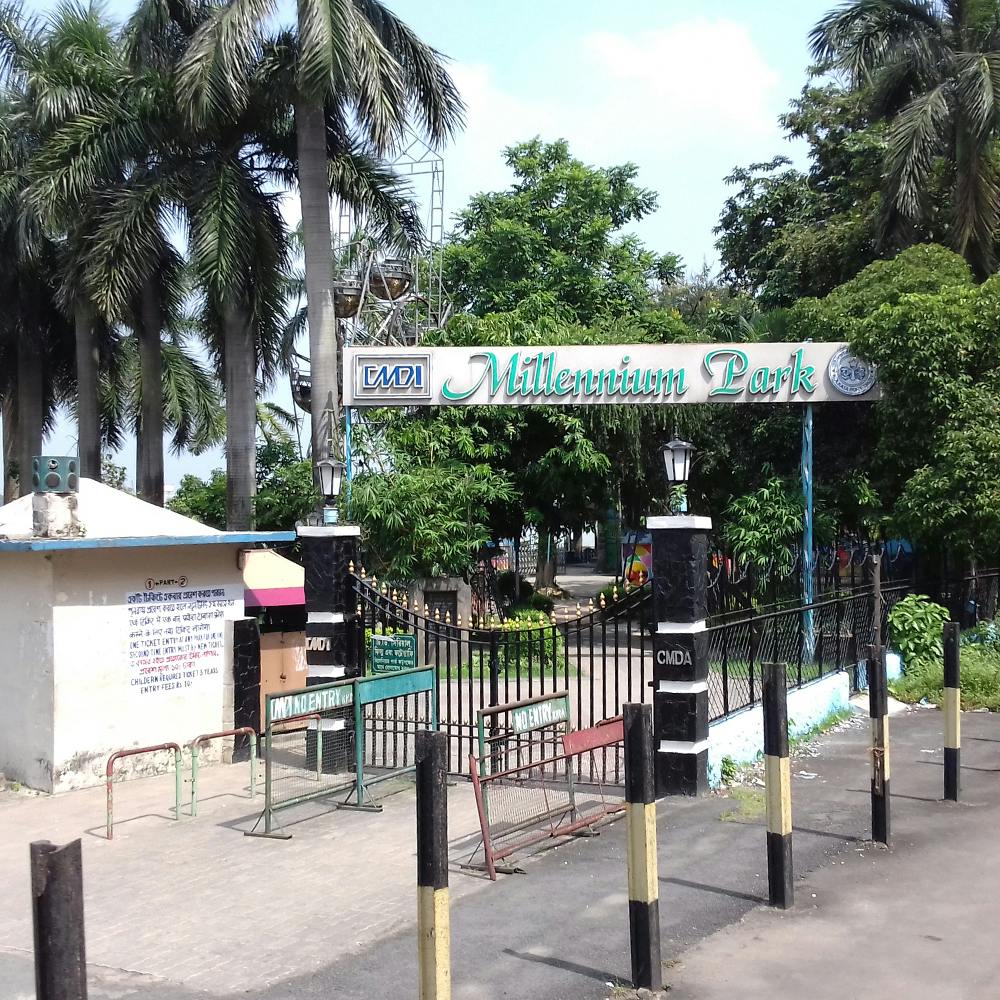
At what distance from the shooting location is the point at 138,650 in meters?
11.8

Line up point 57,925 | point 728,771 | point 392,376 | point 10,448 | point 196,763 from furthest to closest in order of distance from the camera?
point 10,448, point 392,376, point 728,771, point 196,763, point 57,925

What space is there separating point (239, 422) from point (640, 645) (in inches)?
461

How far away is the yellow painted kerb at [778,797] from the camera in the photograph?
23.3 feet

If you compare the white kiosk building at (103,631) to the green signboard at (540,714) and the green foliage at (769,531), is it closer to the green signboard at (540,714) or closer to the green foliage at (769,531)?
the green signboard at (540,714)

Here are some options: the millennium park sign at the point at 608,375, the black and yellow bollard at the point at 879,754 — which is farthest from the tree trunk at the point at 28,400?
the black and yellow bollard at the point at 879,754

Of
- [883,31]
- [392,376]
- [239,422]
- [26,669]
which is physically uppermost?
[883,31]

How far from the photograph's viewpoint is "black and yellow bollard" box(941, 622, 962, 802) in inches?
378

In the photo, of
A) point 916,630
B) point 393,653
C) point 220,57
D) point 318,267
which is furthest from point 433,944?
point 220,57

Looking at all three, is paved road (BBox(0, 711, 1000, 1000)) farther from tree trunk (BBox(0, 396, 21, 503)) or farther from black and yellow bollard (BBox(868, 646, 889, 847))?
tree trunk (BBox(0, 396, 21, 503))

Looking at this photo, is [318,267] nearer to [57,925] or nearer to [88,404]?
[88,404]

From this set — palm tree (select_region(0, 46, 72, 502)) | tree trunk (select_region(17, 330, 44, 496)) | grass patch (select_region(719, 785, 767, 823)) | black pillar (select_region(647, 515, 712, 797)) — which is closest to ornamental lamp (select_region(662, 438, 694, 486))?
black pillar (select_region(647, 515, 712, 797))

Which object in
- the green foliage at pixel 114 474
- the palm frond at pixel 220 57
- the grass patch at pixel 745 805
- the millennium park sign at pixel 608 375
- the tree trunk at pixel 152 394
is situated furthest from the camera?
the green foliage at pixel 114 474

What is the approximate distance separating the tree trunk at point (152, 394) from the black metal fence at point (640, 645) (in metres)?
9.95

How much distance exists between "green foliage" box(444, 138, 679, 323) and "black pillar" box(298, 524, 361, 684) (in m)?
21.9
